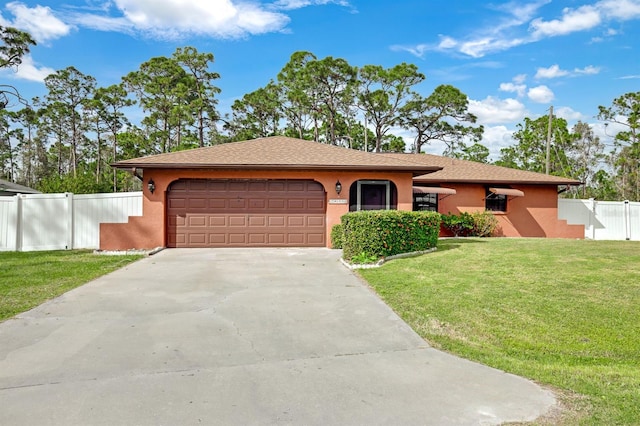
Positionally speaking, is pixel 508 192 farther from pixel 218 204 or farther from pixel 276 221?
pixel 218 204

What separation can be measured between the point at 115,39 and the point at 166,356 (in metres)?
16.6

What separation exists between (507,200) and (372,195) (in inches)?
260

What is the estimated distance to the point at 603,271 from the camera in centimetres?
720

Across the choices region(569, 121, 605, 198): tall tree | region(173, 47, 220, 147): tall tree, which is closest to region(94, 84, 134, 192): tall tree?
region(173, 47, 220, 147): tall tree

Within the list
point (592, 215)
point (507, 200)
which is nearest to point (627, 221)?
point (592, 215)

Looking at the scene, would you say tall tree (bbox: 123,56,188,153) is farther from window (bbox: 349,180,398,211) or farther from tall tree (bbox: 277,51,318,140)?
window (bbox: 349,180,398,211)

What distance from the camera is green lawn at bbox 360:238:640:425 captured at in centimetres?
331

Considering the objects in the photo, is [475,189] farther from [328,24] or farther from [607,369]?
[607,369]

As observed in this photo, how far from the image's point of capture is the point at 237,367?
377 centimetres

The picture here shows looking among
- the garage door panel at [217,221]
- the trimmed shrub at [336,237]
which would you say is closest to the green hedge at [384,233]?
the trimmed shrub at [336,237]

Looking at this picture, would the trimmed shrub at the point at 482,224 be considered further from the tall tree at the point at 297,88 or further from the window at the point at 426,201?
the tall tree at the point at 297,88

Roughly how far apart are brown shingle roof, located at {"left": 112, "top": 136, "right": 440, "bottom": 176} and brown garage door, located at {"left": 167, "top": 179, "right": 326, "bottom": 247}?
28.5 inches

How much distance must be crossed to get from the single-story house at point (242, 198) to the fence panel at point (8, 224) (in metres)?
2.92

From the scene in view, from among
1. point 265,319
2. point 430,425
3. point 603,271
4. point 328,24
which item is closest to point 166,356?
point 265,319
